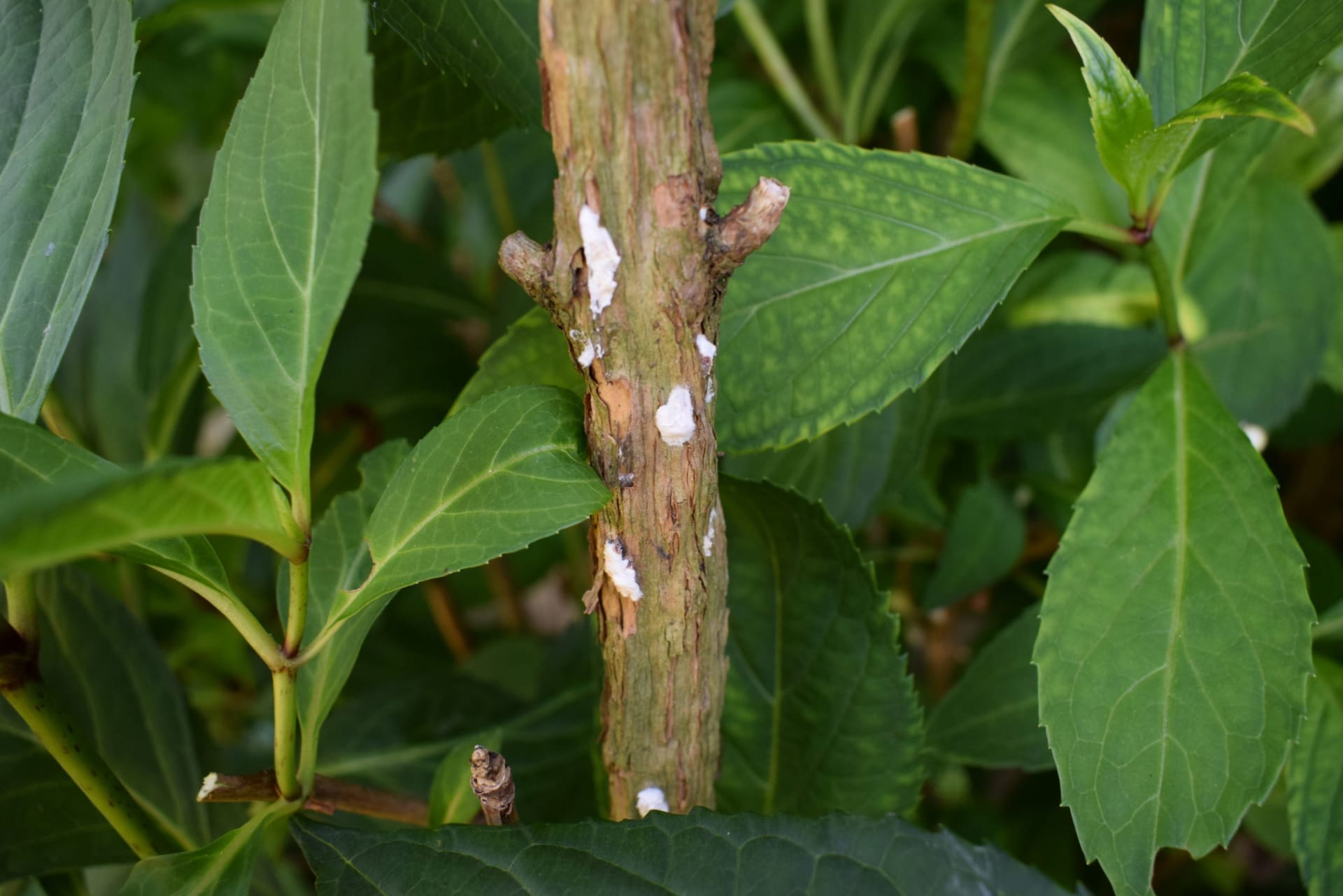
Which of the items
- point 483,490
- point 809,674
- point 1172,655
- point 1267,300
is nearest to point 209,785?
point 483,490

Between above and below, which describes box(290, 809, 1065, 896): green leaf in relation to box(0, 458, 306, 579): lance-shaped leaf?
below

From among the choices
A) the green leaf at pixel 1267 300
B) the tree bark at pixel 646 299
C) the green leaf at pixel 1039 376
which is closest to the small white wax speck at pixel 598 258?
the tree bark at pixel 646 299

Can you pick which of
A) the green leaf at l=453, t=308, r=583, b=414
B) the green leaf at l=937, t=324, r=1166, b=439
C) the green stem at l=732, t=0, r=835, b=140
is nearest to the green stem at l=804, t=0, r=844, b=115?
the green stem at l=732, t=0, r=835, b=140

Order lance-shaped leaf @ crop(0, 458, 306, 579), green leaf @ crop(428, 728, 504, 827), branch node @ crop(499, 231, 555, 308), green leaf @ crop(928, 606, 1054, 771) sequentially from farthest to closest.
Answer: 1. green leaf @ crop(928, 606, 1054, 771)
2. green leaf @ crop(428, 728, 504, 827)
3. branch node @ crop(499, 231, 555, 308)
4. lance-shaped leaf @ crop(0, 458, 306, 579)

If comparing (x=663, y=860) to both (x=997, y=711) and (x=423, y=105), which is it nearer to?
(x=997, y=711)

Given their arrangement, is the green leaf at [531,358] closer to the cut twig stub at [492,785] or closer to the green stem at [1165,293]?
the cut twig stub at [492,785]

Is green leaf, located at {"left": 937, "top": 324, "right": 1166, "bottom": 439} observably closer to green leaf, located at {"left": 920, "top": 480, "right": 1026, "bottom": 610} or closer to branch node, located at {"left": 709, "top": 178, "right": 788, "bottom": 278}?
green leaf, located at {"left": 920, "top": 480, "right": 1026, "bottom": 610}
